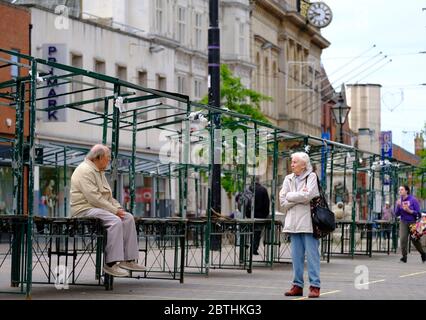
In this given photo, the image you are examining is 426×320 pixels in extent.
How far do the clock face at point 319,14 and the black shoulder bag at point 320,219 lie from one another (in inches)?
2597

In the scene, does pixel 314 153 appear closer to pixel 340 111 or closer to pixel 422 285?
pixel 422 285

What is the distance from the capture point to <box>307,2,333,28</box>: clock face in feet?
272

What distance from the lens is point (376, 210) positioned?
39375 millimetres

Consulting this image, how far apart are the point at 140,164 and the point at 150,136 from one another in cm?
1402

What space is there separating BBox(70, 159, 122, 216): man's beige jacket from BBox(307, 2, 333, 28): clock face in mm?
66081

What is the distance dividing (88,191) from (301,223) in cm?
275

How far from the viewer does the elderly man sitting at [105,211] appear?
17.5m

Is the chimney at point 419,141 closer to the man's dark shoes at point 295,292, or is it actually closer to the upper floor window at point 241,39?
the upper floor window at point 241,39

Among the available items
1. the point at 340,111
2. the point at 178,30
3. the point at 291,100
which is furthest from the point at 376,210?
the point at 291,100

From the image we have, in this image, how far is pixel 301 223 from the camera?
17.5 m

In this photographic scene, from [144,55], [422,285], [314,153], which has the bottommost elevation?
[422,285]

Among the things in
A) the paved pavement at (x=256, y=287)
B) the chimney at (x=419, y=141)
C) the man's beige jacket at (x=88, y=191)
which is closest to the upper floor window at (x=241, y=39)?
the chimney at (x=419, y=141)

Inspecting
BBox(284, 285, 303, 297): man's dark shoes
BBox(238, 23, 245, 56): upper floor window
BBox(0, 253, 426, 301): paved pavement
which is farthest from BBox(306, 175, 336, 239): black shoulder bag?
BBox(238, 23, 245, 56): upper floor window

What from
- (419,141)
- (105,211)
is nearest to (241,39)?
(419,141)
